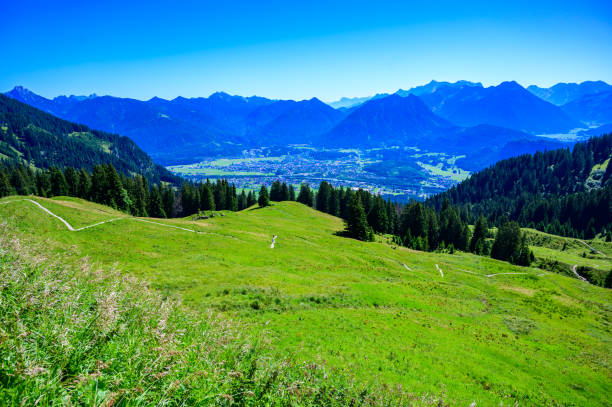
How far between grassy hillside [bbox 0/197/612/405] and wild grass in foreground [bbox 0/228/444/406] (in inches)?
171

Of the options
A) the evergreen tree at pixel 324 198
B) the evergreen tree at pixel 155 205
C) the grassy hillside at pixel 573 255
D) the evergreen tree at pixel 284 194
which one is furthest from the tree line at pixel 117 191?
the grassy hillside at pixel 573 255

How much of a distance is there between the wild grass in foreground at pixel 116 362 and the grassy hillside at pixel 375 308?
14.3 ft

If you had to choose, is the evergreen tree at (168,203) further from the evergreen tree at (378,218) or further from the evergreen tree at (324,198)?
the evergreen tree at (378,218)

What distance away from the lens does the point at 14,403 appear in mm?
4062

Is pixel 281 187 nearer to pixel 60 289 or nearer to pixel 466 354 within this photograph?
pixel 466 354

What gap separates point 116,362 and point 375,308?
1062 inches

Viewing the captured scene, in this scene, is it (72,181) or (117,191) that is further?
(72,181)

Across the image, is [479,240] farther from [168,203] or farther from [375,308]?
[168,203]

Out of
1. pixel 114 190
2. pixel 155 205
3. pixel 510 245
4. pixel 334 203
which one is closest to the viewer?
pixel 114 190

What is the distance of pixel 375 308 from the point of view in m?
29.4

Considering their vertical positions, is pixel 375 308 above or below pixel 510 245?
above

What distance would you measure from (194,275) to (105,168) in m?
81.6

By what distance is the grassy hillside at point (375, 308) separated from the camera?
17922 millimetres

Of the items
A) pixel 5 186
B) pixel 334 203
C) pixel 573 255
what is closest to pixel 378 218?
pixel 334 203
